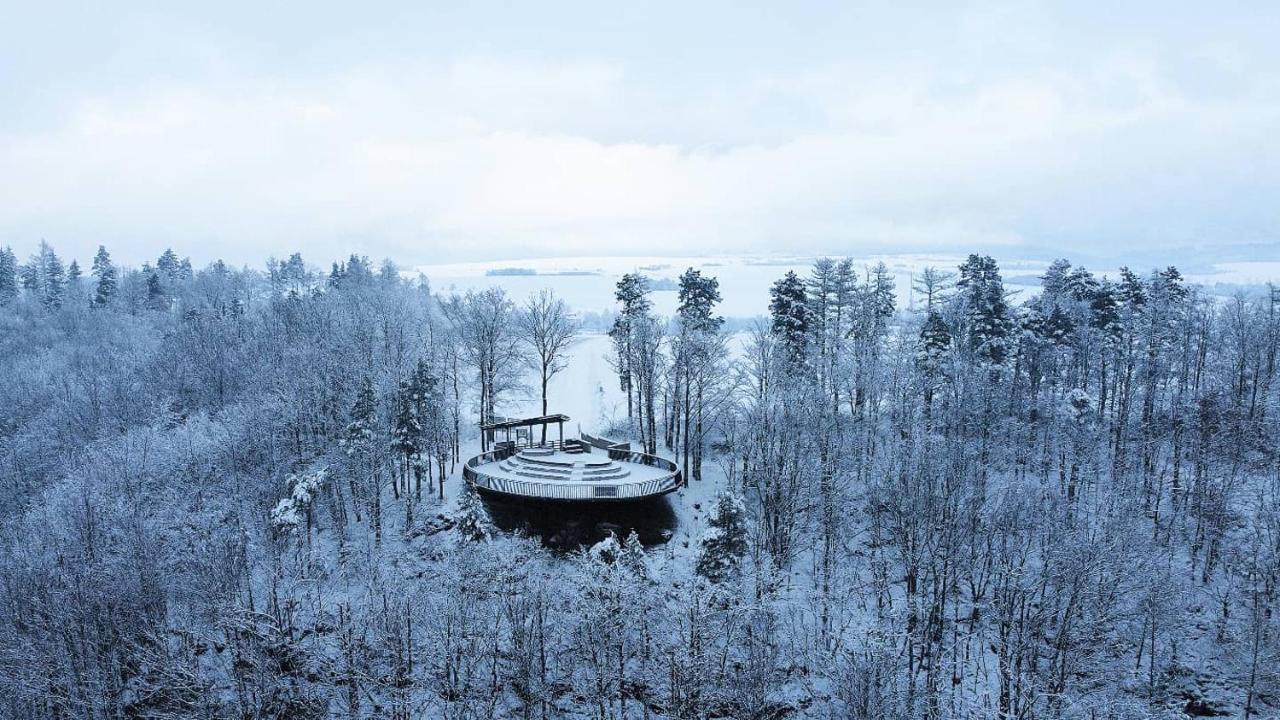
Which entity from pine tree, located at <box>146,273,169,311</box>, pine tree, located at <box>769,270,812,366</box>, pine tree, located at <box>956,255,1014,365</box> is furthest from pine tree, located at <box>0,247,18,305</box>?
pine tree, located at <box>956,255,1014,365</box>

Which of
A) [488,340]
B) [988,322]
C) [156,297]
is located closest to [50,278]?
[156,297]

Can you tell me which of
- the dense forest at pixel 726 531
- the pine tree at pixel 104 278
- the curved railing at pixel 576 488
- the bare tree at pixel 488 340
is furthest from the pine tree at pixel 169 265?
the curved railing at pixel 576 488

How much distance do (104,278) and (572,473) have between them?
98.4 m

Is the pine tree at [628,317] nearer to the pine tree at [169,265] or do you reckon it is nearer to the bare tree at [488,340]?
the bare tree at [488,340]

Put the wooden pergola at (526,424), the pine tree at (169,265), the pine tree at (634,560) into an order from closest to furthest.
Result: the pine tree at (634,560) → the wooden pergola at (526,424) → the pine tree at (169,265)

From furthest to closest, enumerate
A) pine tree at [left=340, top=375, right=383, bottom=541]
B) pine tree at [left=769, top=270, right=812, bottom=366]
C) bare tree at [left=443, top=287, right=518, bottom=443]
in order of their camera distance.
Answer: bare tree at [left=443, top=287, right=518, bottom=443] < pine tree at [left=769, top=270, right=812, bottom=366] < pine tree at [left=340, top=375, right=383, bottom=541]

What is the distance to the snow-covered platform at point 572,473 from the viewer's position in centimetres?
3325

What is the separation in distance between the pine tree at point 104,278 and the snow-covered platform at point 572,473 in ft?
291

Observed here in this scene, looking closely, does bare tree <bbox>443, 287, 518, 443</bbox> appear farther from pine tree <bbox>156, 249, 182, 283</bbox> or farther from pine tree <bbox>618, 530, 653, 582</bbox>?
pine tree <bbox>156, 249, 182, 283</bbox>

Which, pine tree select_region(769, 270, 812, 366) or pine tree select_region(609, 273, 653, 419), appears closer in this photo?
pine tree select_region(769, 270, 812, 366)

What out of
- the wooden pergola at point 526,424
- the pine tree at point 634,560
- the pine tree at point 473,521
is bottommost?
the pine tree at point 634,560

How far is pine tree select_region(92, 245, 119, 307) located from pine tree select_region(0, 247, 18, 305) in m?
10.0

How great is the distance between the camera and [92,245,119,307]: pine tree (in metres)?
96.1

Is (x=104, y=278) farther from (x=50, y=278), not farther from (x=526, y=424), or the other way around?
(x=526, y=424)
